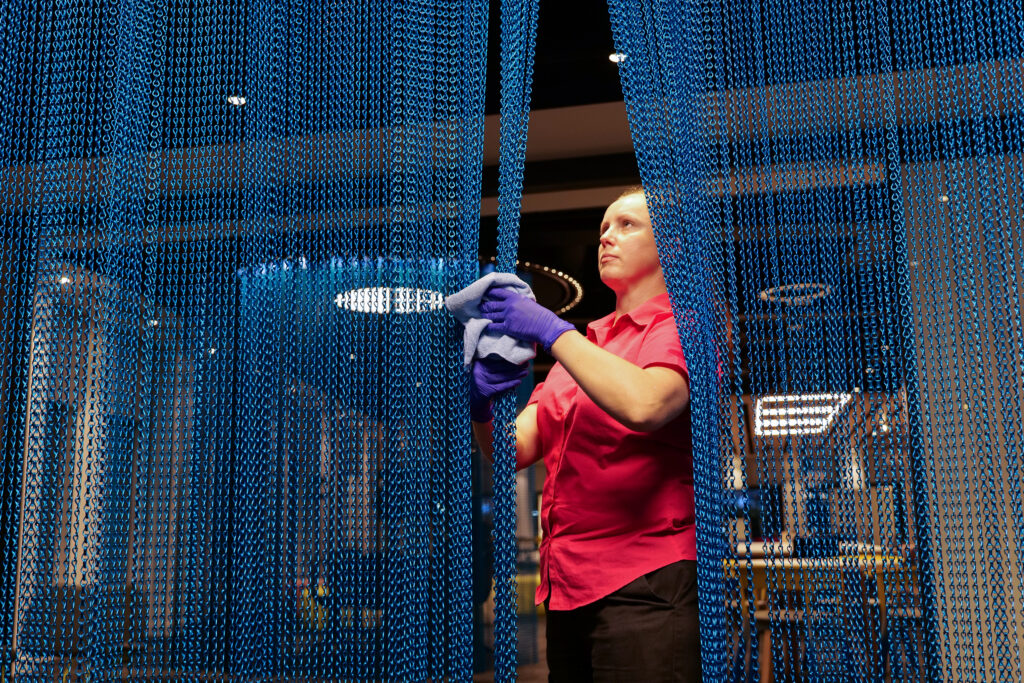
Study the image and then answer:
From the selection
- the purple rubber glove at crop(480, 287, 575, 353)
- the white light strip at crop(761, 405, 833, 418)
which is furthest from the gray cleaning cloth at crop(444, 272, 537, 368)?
the white light strip at crop(761, 405, 833, 418)

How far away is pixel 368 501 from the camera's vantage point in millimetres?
1461

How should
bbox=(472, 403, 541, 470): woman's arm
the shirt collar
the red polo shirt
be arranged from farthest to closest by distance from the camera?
1. bbox=(472, 403, 541, 470): woman's arm
2. the shirt collar
3. the red polo shirt

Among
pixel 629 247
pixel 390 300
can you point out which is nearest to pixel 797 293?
pixel 629 247

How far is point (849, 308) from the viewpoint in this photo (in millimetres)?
1450

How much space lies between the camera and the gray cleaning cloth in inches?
54.0

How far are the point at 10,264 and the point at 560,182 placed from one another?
3036 mm

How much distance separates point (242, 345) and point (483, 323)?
0.45m

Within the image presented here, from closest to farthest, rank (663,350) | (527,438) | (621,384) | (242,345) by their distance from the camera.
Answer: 1. (621,384)
2. (663,350)
3. (242,345)
4. (527,438)

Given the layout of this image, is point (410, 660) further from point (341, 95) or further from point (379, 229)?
point (341, 95)

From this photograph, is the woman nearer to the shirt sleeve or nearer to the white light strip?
the shirt sleeve

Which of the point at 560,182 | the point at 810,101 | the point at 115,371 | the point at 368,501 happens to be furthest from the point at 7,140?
the point at 560,182

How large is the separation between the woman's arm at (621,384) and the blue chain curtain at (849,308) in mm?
57

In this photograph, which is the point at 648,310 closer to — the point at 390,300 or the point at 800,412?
the point at 800,412

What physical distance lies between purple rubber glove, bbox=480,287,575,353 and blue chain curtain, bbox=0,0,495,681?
0.10m
